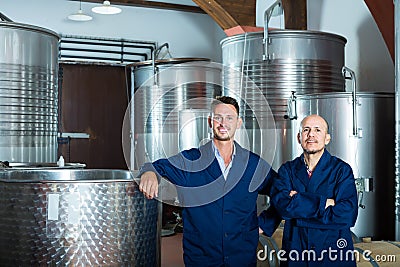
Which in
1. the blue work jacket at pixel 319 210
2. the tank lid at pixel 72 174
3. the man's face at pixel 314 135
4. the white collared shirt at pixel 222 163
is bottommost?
the blue work jacket at pixel 319 210

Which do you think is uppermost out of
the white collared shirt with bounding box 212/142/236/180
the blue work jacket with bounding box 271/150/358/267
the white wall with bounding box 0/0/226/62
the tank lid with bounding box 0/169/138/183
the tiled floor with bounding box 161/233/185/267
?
the white wall with bounding box 0/0/226/62

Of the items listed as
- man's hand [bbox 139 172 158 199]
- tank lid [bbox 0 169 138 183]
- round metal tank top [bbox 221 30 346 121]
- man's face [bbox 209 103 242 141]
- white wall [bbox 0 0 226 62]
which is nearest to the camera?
man's hand [bbox 139 172 158 199]

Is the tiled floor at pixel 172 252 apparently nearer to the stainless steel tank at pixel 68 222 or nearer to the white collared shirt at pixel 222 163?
the white collared shirt at pixel 222 163

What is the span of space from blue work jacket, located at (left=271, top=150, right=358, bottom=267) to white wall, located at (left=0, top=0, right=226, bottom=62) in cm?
699

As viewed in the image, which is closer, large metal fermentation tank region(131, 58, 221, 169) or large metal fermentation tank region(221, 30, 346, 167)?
large metal fermentation tank region(221, 30, 346, 167)

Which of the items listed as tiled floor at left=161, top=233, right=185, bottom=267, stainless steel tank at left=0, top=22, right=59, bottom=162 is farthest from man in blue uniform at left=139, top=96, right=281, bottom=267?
stainless steel tank at left=0, top=22, right=59, bottom=162

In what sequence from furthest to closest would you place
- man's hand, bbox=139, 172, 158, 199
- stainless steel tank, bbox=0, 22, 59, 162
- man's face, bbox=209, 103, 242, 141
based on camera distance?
stainless steel tank, bbox=0, 22, 59, 162 → man's face, bbox=209, 103, 242, 141 → man's hand, bbox=139, 172, 158, 199

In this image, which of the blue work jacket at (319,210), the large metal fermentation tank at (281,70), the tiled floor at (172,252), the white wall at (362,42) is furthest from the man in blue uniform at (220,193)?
the white wall at (362,42)

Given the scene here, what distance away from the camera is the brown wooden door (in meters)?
8.68

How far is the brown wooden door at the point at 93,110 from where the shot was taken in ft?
28.5

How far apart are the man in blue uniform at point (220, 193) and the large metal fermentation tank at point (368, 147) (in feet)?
4.53

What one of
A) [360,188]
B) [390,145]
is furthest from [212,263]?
[390,145]

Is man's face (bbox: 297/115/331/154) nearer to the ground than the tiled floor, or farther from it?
farther from it

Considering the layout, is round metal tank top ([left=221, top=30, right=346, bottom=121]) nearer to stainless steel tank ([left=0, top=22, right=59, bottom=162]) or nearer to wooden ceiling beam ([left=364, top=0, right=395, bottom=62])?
wooden ceiling beam ([left=364, top=0, right=395, bottom=62])
